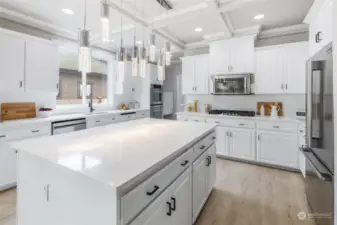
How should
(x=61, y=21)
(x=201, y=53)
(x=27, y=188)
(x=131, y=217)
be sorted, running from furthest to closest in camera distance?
(x=201, y=53), (x=61, y=21), (x=27, y=188), (x=131, y=217)

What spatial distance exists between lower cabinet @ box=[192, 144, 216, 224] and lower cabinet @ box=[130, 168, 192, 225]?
14cm

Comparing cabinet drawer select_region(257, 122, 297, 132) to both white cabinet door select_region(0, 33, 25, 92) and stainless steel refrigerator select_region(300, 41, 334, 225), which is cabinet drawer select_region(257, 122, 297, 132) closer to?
stainless steel refrigerator select_region(300, 41, 334, 225)

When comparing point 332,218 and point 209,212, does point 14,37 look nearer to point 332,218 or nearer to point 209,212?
point 209,212

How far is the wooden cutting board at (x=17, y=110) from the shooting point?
282cm

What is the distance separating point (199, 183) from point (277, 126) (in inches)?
86.3

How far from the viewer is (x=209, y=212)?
2.09 metres

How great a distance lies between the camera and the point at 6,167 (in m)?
2.55

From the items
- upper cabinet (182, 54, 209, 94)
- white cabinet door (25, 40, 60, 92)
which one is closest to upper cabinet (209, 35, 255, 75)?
upper cabinet (182, 54, 209, 94)

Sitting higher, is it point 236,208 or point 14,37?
point 14,37

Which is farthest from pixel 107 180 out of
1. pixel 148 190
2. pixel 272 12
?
pixel 272 12

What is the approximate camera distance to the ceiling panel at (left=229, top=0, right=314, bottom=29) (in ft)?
9.02

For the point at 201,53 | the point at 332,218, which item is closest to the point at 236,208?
the point at 332,218

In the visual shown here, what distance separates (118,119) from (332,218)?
12.6 feet

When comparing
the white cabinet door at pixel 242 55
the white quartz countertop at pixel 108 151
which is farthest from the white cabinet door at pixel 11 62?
the white cabinet door at pixel 242 55
